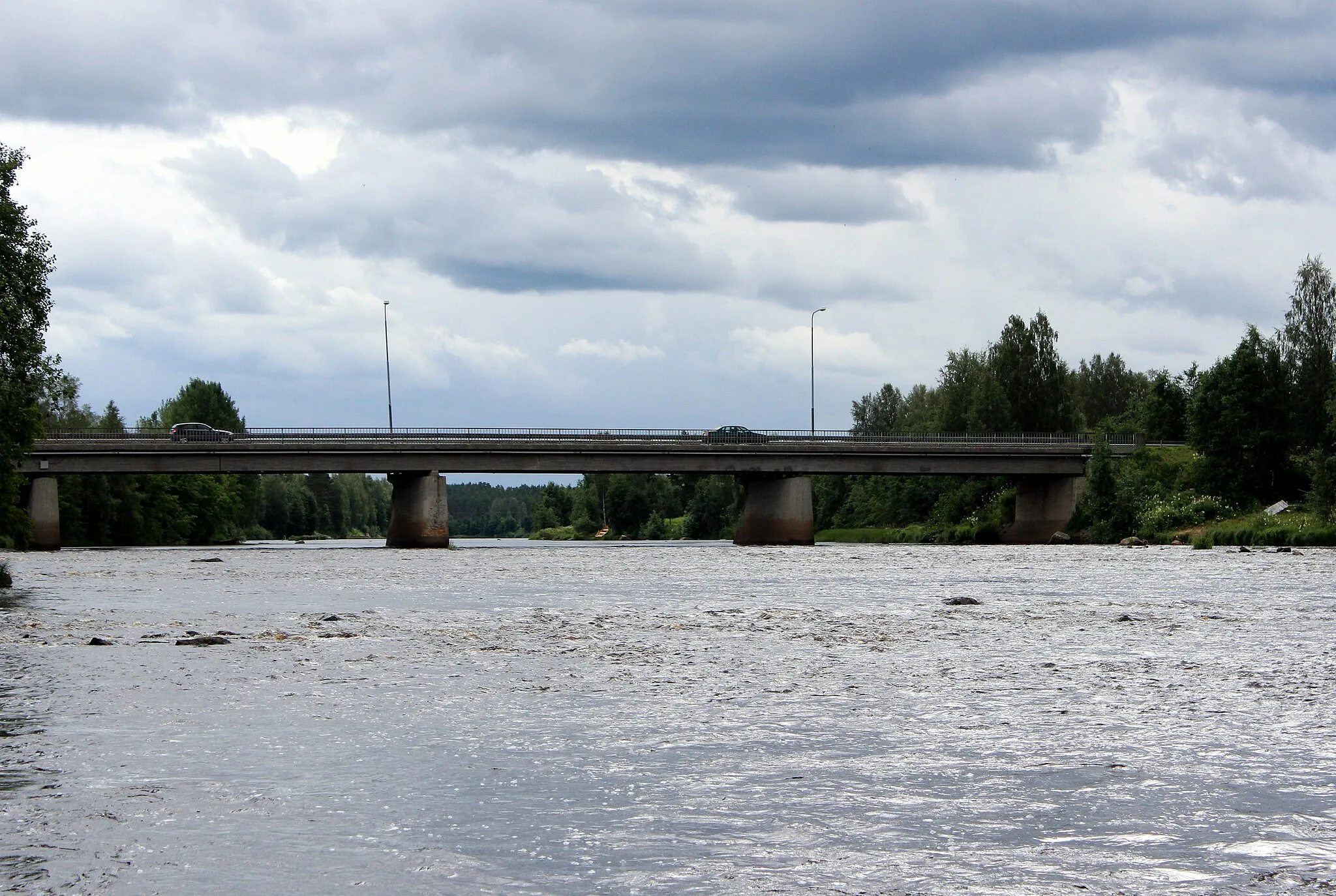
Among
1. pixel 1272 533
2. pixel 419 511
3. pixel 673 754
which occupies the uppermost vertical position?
pixel 419 511

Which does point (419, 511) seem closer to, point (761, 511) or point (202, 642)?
point (761, 511)

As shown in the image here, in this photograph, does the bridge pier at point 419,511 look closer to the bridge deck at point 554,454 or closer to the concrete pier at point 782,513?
the bridge deck at point 554,454

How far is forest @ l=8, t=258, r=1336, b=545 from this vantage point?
4006 inches

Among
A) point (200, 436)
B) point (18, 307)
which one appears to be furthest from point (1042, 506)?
point (18, 307)

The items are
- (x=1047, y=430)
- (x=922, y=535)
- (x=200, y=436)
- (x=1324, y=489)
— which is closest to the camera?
(x=1324, y=489)

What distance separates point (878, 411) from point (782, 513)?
82.8 m

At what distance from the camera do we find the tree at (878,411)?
187375mm

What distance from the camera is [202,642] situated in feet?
93.5

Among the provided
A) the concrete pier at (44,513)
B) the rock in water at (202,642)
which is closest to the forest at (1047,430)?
the concrete pier at (44,513)

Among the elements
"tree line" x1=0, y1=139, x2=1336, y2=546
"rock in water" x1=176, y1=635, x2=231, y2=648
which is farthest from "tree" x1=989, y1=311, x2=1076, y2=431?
"rock in water" x1=176, y1=635, x2=231, y2=648

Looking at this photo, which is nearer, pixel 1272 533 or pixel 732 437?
pixel 1272 533

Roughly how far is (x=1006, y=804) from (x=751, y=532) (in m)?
99.6

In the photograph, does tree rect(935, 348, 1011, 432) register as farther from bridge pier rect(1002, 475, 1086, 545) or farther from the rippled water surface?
the rippled water surface

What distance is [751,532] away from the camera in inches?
4434
